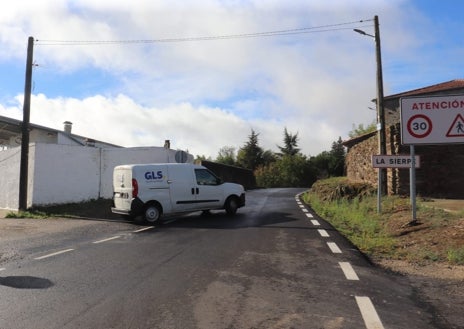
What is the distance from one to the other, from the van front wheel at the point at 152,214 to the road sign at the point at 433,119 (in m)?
7.25

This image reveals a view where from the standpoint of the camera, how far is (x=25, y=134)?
17.7 m

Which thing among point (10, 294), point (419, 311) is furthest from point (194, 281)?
point (419, 311)

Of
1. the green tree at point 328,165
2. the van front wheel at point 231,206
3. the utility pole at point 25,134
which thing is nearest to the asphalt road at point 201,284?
the van front wheel at point 231,206

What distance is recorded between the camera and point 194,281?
20.3 feet

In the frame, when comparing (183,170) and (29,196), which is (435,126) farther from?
(29,196)

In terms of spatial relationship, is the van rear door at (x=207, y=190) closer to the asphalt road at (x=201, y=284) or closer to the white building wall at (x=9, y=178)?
the asphalt road at (x=201, y=284)

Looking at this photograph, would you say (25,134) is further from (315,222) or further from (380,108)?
(380,108)

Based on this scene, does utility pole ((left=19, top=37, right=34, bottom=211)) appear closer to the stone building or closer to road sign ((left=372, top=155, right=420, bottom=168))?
road sign ((left=372, top=155, right=420, bottom=168))

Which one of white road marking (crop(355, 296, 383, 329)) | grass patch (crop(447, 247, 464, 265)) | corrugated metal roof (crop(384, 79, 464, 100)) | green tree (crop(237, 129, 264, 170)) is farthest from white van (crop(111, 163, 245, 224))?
green tree (crop(237, 129, 264, 170))

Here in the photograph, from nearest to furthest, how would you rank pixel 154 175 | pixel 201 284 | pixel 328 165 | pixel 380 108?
1. pixel 201 284
2. pixel 154 175
3. pixel 380 108
4. pixel 328 165

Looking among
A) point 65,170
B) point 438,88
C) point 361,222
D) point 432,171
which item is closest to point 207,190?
point 361,222

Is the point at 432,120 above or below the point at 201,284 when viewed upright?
above

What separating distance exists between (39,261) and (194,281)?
3.24 m

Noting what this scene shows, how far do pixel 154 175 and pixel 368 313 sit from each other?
10.0 m
